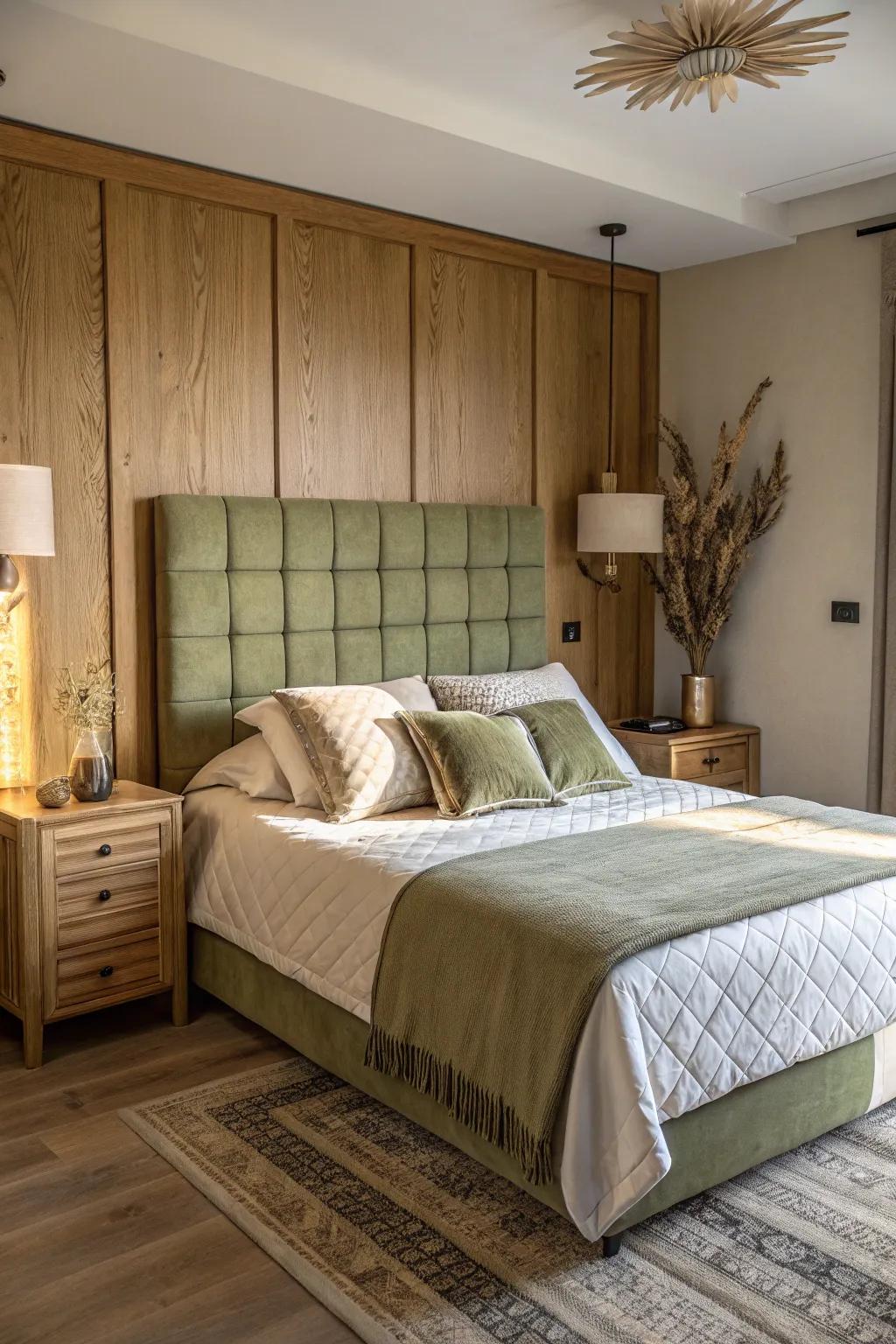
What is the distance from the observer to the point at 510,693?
3992 mm

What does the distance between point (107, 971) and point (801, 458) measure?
315 cm

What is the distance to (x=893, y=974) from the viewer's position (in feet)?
8.61

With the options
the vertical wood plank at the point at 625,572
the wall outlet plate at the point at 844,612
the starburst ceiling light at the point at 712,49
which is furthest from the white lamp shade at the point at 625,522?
the starburst ceiling light at the point at 712,49

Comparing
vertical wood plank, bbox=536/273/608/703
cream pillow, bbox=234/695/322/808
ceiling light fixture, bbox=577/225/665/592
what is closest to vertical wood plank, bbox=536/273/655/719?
vertical wood plank, bbox=536/273/608/703

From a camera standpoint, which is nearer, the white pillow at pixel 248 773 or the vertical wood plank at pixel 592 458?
A: the white pillow at pixel 248 773

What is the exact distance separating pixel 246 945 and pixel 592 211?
279 centimetres

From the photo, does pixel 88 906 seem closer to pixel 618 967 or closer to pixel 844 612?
pixel 618 967

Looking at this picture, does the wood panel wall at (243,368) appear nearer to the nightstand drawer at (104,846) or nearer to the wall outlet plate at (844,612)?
the nightstand drawer at (104,846)

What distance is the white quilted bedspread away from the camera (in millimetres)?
2113

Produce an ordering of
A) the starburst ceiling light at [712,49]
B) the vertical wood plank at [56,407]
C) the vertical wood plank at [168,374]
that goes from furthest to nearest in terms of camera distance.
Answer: the vertical wood plank at [168,374]
the vertical wood plank at [56,407]
the starburst ceiling light at [712,49]

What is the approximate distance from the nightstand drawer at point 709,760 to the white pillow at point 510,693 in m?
0.25

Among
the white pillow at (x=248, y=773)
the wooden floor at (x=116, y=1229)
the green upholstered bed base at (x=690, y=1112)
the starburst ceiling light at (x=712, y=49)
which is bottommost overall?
the wooden floor at (x=116, y=1229)

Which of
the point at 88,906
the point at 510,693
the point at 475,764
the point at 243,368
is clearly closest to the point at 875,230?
the point at 510,693

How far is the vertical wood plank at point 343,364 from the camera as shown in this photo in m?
3.90
